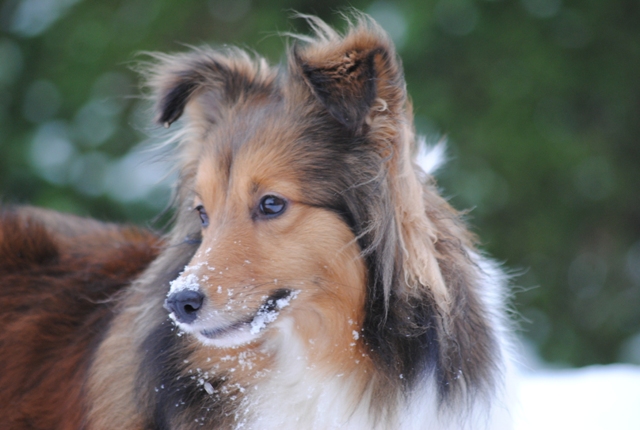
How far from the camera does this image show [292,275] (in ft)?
8.30

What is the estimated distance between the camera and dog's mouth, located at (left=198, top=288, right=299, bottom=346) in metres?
2.46

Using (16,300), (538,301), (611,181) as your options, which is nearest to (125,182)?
(16,300)

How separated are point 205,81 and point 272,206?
795mm

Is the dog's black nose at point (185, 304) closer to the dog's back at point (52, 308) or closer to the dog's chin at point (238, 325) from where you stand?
the dog's chin at point (238, 325)

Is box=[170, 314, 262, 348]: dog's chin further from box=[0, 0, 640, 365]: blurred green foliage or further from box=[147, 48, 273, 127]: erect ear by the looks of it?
box=[0, 0, 640, 365]: blurred green foliage

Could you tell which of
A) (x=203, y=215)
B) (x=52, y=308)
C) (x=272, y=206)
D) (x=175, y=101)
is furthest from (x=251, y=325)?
(x=52, y=308)

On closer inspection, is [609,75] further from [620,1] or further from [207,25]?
[207,25]

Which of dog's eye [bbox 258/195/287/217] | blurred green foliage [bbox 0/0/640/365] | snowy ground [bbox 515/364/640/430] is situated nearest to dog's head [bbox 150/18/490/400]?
dog's eye [bbox 258/195/287/217]

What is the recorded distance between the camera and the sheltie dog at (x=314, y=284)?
8.13 ft

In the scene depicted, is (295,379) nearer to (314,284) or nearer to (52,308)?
(314,284)

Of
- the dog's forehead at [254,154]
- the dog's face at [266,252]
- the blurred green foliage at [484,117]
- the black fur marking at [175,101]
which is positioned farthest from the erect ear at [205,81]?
the blurred green foliage at [484,117]

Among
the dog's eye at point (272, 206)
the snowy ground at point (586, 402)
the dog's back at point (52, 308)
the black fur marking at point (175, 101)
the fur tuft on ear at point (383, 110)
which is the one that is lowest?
the dog's back at point (52, 308)

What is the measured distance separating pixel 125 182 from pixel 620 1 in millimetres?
4635

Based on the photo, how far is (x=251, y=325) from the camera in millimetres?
2498
